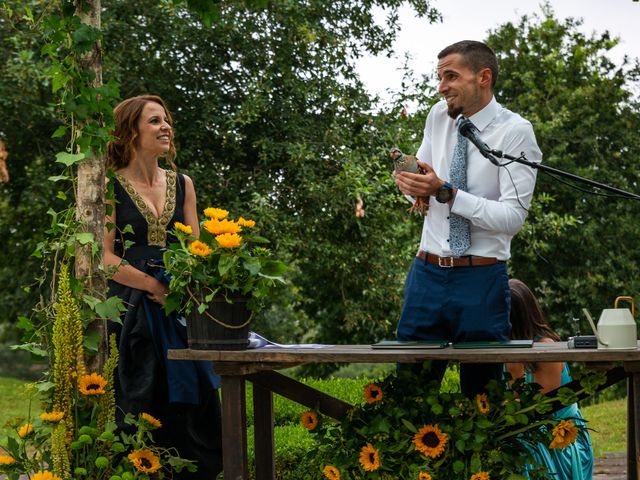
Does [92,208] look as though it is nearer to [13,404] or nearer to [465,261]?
[465,261]

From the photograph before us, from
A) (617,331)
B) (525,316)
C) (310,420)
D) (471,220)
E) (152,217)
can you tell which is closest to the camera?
(617,331)

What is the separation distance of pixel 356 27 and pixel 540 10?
38.9 ft

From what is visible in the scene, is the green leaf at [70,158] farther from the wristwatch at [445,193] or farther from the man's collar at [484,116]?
the man's collar at [484,116]

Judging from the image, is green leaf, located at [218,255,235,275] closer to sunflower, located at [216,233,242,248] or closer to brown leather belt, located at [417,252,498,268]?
sunflower, located at [216,233,242,248]

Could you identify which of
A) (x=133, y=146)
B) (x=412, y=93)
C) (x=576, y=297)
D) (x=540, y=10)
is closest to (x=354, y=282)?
(x=412, y=93)

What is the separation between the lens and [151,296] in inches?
152

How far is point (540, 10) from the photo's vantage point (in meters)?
21.0

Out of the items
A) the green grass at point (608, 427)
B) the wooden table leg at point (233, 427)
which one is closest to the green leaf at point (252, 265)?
the wooden table leg at point (233, 427)

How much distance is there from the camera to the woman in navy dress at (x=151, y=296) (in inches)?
149

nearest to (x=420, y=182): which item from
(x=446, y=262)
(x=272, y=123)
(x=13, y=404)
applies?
(x=446, y=262)

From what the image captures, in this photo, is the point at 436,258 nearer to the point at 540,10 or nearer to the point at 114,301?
the point at 114,301

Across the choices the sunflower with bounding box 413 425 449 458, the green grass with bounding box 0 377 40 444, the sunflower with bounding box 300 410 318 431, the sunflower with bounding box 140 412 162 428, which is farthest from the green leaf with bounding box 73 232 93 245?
the green grass with bounding box 0 377 40 444

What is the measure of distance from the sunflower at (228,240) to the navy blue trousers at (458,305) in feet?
2.32

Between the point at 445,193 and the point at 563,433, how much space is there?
946mm
